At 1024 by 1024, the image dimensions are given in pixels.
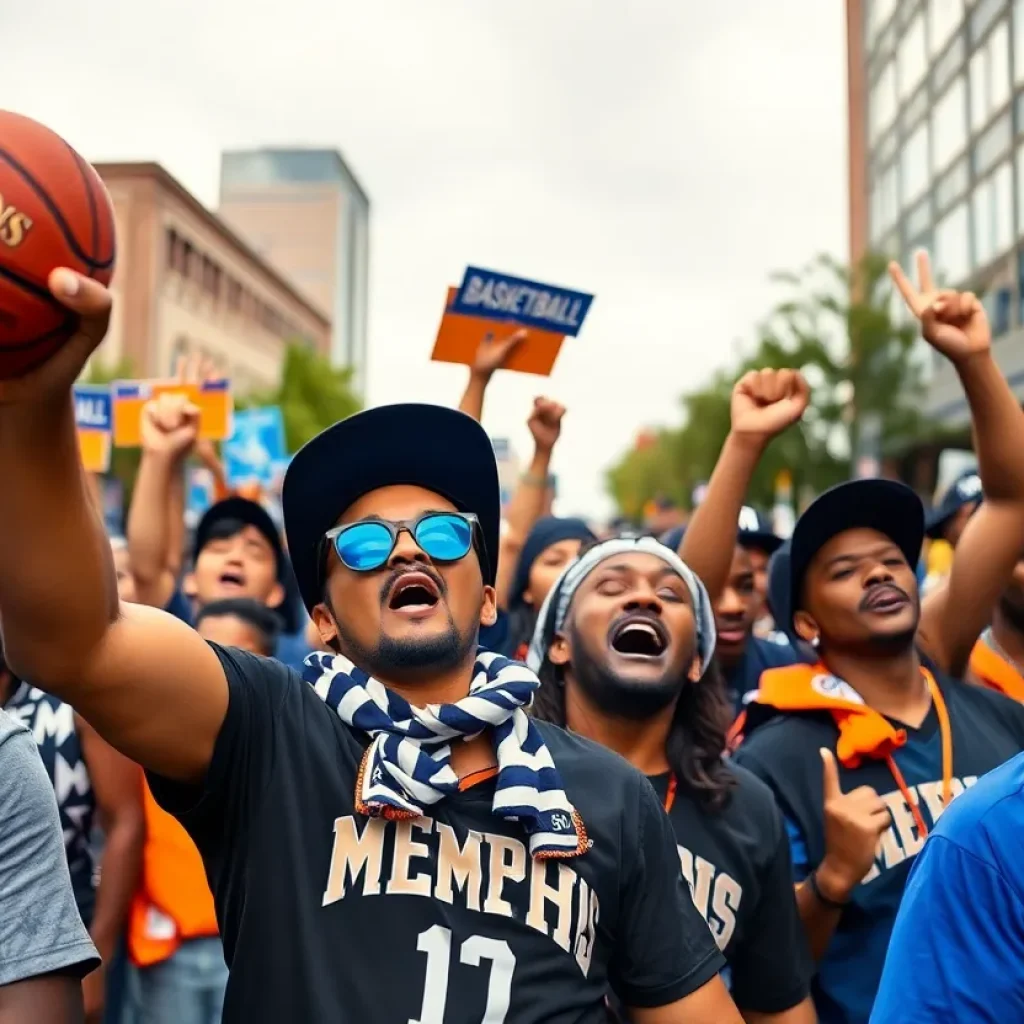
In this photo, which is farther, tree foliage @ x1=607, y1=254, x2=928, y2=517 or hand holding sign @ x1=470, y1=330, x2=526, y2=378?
tree foliage @ x1=607, y1=254, x2=928, y2=517

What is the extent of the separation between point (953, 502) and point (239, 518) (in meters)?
2.87

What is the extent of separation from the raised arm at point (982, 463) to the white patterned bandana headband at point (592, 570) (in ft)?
2.68

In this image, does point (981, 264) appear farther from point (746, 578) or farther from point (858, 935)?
point (858, 935)

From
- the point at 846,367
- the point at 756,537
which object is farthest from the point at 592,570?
the point at 846,367

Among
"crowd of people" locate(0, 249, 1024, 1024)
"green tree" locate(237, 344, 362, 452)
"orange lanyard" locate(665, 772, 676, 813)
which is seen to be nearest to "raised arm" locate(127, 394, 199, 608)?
"crowd of people" locate(0, 249, 1024, 1024)

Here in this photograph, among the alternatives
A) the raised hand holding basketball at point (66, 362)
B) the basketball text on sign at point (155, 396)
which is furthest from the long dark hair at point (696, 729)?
the basketball text on sign at point (155, 396)

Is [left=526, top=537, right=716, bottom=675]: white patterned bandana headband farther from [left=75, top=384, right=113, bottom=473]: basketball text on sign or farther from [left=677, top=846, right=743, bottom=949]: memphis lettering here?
[left=75, top=384, right=113, bottom=473]: basketball text on sign

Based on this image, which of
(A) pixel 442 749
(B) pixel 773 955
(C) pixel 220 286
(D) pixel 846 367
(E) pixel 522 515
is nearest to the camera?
(A) pixel 442 749

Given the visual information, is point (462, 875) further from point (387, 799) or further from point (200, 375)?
point (200, 375)

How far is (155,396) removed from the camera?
668 cm

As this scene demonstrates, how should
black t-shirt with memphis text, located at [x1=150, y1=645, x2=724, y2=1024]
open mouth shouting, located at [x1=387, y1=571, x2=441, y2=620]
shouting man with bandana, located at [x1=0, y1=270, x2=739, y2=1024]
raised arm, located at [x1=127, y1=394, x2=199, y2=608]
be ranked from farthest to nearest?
raised arm, located at [x1=127, y1=394, x2=199, y2=608], open mouth shouting, located at [x1=387, y1=571, x2=441, y2=620], black t-shirt with memphis text, located at [x1=150, y1=645, x2=724, y2=1024], shouting man with bandana, located at [x1=0, y1=270, x2=739, y2=1024]

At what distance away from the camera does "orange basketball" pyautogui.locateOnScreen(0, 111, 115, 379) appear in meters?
1.40

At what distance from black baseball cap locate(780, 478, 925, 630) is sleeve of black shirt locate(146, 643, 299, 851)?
6.48ft

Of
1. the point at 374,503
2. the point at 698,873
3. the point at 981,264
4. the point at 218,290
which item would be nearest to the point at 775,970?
the point at 698,873
